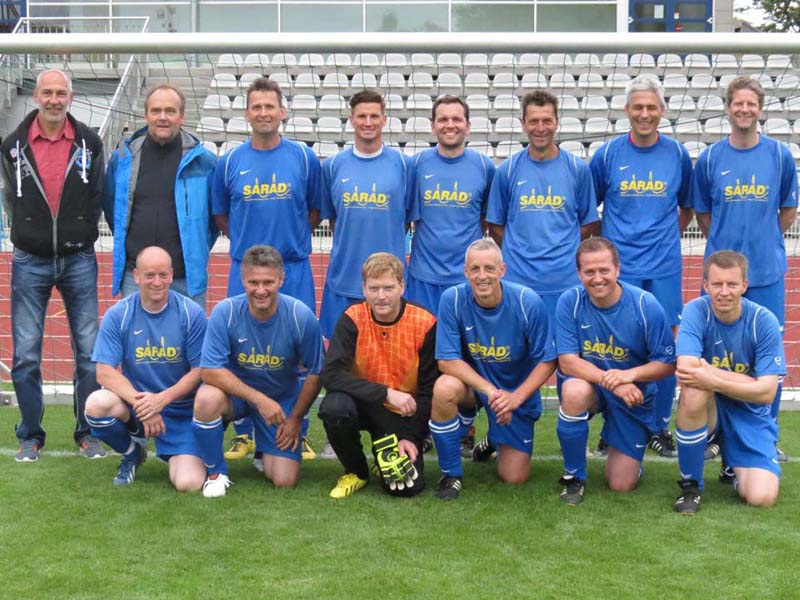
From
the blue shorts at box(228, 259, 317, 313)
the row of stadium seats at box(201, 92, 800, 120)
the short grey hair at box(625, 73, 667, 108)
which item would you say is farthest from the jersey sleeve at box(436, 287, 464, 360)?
the row of stadium seats at box(201, 92, 800, 120)

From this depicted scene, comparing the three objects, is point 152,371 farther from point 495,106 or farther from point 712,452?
point 495,106

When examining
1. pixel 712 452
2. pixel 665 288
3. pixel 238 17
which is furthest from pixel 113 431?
pixel 238 17

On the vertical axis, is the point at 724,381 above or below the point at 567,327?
below

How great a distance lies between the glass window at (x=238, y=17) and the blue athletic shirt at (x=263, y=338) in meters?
10.4

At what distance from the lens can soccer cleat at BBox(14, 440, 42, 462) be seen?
4344mm

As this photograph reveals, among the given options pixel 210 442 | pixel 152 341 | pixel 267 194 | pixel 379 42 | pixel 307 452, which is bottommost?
pixel 307 452

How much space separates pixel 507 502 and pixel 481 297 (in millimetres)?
812

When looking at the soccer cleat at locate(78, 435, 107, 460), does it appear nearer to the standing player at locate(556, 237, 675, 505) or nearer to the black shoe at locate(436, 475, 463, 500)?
the black shoe at locate(436, 475, 463, 500)

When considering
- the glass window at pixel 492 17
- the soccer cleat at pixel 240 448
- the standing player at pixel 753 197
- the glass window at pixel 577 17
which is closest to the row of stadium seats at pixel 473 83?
the standing player at pixel 753 197

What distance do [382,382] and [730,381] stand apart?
1354mm

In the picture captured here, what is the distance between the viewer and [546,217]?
4383mm

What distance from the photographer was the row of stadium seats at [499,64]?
7500mm

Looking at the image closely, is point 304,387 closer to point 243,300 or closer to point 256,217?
point 243,300

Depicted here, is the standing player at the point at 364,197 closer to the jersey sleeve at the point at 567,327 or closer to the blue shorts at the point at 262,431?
the blue shorts at the point at 262,431
